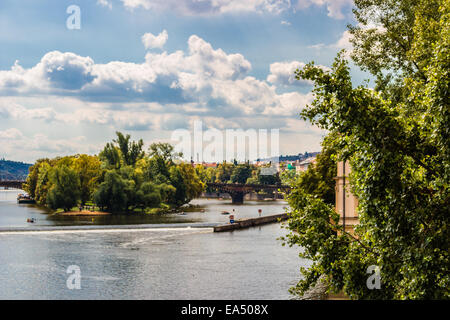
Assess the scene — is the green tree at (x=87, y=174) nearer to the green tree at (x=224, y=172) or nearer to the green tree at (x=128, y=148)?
the green tree at (x=128, y=148)

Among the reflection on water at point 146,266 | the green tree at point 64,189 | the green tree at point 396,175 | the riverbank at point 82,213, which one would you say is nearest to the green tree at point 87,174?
the green tree at point 64,189

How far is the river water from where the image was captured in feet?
90.1

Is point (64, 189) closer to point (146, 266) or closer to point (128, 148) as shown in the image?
point (128, 148)

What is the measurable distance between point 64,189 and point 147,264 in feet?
166

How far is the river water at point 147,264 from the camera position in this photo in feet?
90.1

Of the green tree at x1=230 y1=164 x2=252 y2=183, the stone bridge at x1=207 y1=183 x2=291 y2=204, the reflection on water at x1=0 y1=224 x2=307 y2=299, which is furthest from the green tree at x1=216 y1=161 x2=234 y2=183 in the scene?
the reflection on water at x1=0 y1=224 x2=307 y2=299

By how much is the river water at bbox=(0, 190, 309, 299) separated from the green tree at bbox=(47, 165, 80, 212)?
91.2 ft

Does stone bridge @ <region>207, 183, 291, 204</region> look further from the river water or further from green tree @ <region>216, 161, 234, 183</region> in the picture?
the river water

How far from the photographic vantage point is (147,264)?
35938 millimetres

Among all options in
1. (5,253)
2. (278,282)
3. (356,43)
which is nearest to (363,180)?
(356,43)

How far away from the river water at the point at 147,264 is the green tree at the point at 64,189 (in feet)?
91.2

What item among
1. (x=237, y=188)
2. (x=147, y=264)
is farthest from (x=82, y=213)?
(x=237, y=188)

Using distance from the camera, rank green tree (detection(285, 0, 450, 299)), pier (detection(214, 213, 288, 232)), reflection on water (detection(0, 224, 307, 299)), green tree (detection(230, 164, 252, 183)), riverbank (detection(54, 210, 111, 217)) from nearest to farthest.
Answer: green tree (detection(285, 0, 450, 299)) < reflection on water (detection(0, 224, 307, 299)) < pier (detection(214, 213, 288, 232)) < riverbank (detection(54, 210, 111, 217)) < green tree (detection(230, 164, 252, 183))
